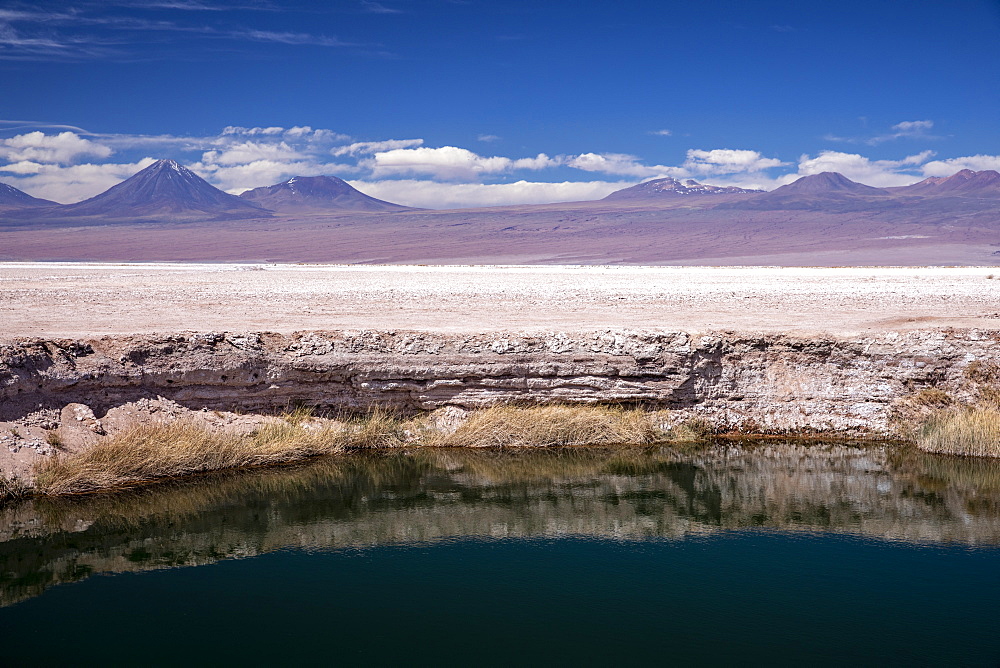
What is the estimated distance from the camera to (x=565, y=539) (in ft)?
29.9

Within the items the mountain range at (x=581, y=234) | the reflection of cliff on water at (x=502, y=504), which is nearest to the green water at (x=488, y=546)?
the reflection of cliff on water at (x=502, y=504)

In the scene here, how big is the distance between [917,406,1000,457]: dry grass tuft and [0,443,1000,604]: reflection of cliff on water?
0.23 meters

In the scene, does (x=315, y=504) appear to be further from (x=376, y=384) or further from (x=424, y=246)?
(x=424, y=246)

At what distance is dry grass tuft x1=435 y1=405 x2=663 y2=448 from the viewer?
12023mm

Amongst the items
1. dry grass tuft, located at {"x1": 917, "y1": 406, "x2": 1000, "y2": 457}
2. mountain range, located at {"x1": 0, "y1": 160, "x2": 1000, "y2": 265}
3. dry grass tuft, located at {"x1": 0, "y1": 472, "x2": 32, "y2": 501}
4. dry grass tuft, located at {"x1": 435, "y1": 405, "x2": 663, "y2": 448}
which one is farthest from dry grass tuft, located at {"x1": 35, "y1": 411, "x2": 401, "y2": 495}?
mountain range, located at {"x1": 0, "y1": 160, "x2": 1000, "y2": 265}

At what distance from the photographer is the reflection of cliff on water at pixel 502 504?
8.95m

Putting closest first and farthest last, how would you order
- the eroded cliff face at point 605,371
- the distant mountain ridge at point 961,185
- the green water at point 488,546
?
the green water at point 488,546, the eroded cliff face at point 605,371, the distant mountain ridge at point 961,185

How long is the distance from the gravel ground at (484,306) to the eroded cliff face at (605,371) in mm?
1101

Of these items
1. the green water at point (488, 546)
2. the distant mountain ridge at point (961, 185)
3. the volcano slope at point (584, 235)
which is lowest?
the green water at point (488, 546)

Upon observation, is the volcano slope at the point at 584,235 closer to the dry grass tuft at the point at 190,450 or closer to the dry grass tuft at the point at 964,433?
the dry grass tuft at the point at 964,433

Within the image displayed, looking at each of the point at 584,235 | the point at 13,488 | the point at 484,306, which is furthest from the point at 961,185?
the point at 13,488

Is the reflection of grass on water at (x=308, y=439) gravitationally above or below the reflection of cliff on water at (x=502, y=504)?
above

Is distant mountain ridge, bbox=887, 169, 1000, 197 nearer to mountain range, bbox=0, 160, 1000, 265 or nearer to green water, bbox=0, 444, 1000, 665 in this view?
mountain range, bbox=0, 160, 1000, 265

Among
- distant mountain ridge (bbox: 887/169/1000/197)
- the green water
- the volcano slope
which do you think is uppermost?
distant mountain ridge (bbox: 887/169/1000/197)
